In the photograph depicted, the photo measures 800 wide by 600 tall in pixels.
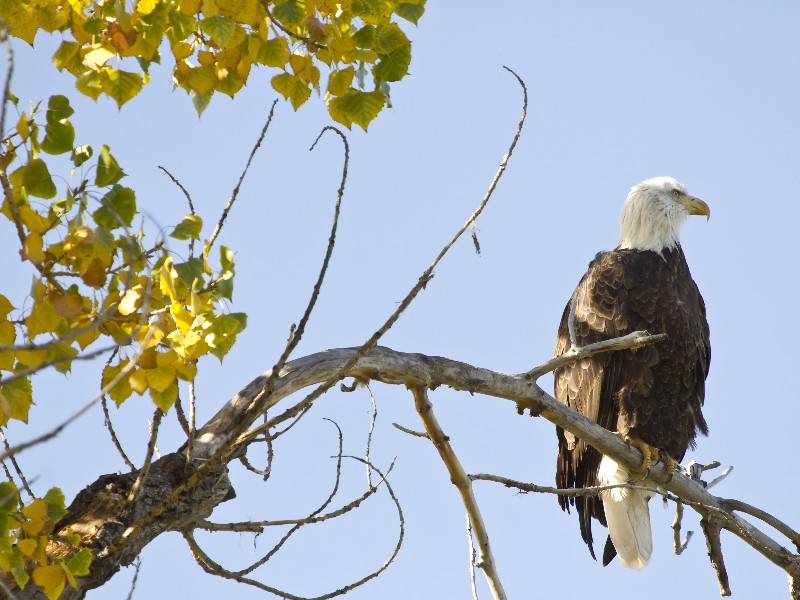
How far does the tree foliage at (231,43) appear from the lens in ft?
7.05

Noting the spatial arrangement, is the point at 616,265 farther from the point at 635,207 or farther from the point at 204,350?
the point at 204,350

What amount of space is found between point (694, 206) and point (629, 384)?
1525mm

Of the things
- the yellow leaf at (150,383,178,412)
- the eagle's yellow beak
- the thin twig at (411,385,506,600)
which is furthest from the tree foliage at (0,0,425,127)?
the eagle's yellow beak

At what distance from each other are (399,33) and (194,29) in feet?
1.56

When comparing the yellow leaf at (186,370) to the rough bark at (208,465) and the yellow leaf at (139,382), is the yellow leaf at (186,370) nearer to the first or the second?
A: the yellow leaf at (139,382)

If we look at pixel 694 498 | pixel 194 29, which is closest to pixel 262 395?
pixel 194 29

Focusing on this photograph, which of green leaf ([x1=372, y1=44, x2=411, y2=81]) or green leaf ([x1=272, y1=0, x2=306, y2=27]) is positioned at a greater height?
green leaf ([x1=372, y1=44, x2=411, y2=81])

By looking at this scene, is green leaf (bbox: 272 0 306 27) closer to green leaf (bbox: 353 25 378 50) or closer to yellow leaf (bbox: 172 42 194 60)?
green leaf (bbox: 353 25 378 50)

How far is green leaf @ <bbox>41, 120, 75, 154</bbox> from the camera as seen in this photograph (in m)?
2.01

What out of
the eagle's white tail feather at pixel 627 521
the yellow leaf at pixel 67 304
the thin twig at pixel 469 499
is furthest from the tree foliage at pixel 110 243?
the eagle's white tail feather at pixel 627 521

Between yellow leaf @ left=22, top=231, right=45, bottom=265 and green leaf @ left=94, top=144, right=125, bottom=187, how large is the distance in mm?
170

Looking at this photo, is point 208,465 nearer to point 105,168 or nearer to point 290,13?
point 105,168

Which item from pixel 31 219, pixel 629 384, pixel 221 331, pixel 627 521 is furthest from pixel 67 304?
pixel 627 521

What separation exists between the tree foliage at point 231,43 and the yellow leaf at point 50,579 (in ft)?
2.81
